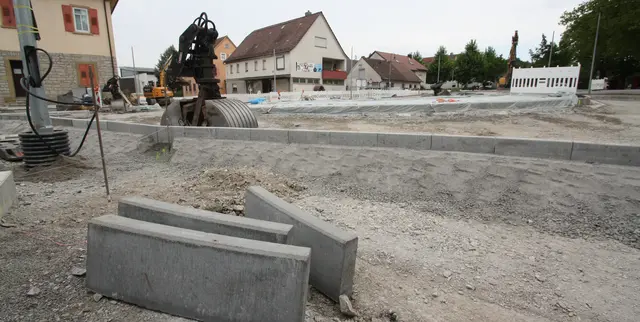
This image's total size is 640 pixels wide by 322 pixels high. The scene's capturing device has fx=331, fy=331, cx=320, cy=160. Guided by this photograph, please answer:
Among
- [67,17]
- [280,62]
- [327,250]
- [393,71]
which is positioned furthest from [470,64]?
[327,250]

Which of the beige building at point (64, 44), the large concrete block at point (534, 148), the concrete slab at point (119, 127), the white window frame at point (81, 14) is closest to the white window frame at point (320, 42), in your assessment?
the beige building at point (64, 44)

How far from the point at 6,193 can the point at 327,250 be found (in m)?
4.16

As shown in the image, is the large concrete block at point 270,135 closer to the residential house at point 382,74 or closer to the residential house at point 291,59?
the residential house at point 291,59

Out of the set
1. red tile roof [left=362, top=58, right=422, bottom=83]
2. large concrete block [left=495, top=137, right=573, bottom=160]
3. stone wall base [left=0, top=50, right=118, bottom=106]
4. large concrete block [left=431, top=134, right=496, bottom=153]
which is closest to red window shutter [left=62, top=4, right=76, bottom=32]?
stone wall base [left=0, top=50, right=118, bottom=106]

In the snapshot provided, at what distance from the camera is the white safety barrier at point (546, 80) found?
1561cm

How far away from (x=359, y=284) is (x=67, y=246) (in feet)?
9.43

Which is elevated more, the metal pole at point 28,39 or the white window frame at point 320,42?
the white window frame at point 320,42

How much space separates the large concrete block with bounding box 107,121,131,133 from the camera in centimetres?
876

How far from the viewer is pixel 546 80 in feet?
54.1

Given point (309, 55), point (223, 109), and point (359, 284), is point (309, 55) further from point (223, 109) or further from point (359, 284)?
point (359, 284)

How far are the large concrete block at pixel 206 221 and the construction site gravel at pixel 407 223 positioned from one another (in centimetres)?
63

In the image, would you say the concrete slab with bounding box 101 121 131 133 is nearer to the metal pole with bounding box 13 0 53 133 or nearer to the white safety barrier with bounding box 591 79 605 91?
the metal pole with bounding box 13 0 53 133

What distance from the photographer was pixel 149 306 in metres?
2.40

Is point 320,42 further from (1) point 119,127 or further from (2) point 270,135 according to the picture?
(2) point 270,135
